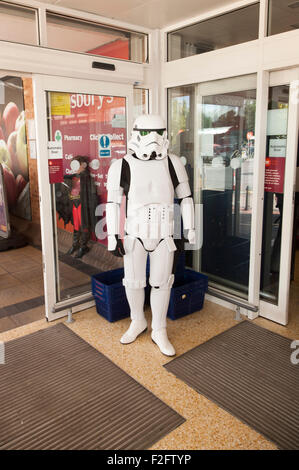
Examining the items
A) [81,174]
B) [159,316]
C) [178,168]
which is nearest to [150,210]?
[178,168]

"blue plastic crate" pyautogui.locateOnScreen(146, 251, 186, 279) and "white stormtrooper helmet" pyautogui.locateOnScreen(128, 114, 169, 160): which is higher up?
"white stormtrooper helmet" pyautogui.locateOnScreen(128, 114, 169, 160)

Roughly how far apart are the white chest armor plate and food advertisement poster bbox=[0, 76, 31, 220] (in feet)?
11.9

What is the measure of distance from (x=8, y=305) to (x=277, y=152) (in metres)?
2.97

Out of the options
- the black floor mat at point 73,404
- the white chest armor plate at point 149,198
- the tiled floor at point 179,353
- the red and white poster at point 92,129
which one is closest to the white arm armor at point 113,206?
the white chest armor plate at point 149,198

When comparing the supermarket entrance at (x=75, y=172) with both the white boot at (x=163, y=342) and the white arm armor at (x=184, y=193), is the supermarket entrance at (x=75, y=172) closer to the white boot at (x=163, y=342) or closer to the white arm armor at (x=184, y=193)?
the white boot at (x=163, y=342)

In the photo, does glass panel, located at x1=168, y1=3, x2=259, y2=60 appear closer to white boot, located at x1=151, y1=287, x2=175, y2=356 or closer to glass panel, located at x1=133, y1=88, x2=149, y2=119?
glass panel, located at x1=133, y1=88, x2=149, y2=119

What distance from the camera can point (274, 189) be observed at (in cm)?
334

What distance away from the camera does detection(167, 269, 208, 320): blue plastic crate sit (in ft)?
11.5

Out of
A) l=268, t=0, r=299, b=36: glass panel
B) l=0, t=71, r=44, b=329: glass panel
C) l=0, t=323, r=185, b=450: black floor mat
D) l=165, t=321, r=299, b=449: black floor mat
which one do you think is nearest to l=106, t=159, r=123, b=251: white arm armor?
l=0, t=323, r=185, b=450: black floor mat

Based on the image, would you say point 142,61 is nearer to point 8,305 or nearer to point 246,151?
point 246,151

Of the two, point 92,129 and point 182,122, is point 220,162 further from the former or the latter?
Result: point 92,129

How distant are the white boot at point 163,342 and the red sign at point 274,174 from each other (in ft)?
5.06

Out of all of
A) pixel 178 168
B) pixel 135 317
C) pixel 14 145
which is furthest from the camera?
pixel 14 145

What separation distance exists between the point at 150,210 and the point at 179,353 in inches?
45.3
